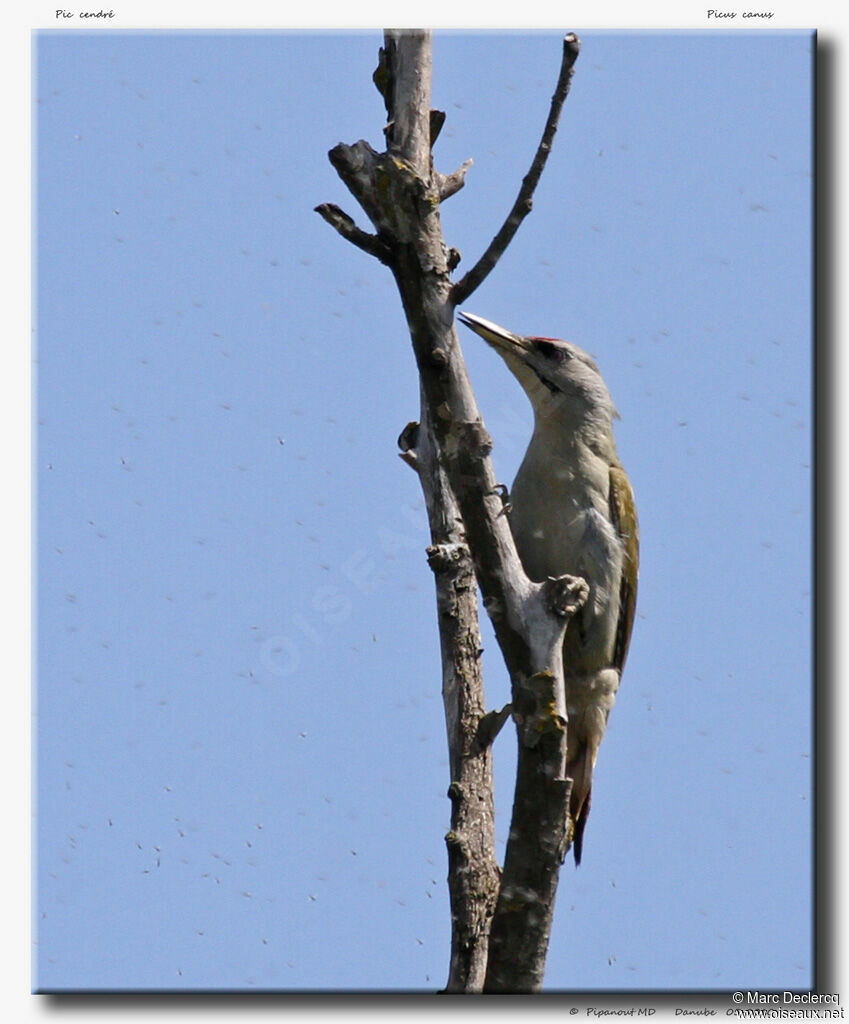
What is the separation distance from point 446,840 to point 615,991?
1.05 m

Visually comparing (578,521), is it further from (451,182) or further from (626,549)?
(451,182)

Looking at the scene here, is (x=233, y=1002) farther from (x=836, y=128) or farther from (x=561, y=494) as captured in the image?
(x=836, y=128)

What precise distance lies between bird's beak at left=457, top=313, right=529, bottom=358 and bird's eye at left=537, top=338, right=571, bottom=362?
0.08 m

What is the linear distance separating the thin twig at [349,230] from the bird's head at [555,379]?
6.64ft

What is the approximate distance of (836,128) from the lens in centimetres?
521

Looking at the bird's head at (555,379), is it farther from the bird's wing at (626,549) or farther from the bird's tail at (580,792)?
the bird's tail at (580,792)

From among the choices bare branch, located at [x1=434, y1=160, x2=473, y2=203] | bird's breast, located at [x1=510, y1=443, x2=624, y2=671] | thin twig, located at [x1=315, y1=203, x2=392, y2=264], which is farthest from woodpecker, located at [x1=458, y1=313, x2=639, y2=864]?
thin twig, located at [x1=315, y1=203, x2=392, y2=264]

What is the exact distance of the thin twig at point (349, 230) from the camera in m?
4.28

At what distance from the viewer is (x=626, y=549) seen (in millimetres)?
6160

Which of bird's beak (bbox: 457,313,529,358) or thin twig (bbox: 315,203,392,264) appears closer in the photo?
thin twig (bbox: 315,203,392,264)

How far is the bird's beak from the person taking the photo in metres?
6.06

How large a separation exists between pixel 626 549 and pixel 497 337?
50.5 inches

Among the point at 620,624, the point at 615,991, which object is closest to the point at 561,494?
the point at 620,624

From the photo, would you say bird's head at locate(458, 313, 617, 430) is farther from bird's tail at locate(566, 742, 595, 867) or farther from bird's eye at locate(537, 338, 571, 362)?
bird's tail at locate(566, 742, 595, 867)
